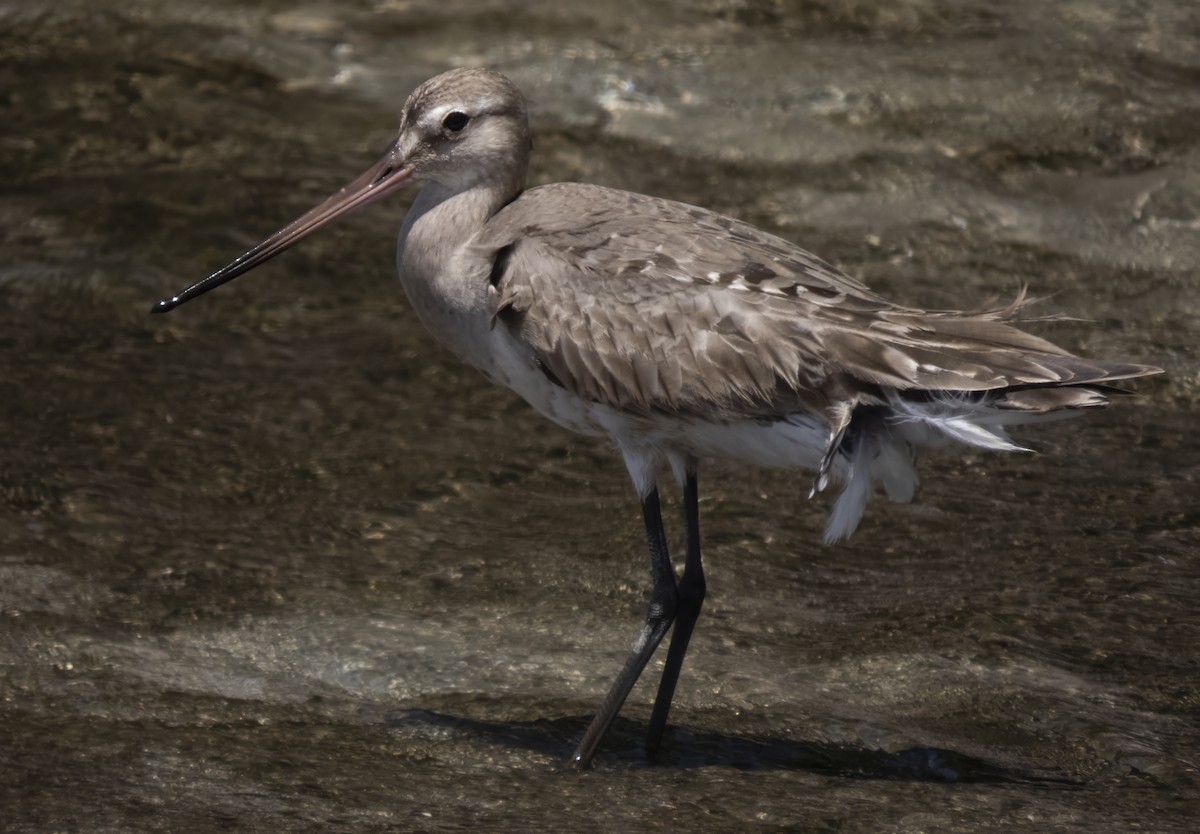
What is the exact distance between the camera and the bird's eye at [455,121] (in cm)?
552

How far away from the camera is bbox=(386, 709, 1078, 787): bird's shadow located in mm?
4992

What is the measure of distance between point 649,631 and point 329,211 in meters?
1.73

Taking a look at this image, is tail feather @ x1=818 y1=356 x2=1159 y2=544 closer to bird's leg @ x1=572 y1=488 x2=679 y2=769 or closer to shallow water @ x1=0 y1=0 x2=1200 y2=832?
bird's leg @ x1=572 y1=488 x2=679 y2=769

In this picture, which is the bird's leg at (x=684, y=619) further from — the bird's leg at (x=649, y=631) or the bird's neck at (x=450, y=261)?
the bird's neck at (x=450, y=261)

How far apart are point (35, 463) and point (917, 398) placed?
348cm

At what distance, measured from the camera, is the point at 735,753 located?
514 centimetres

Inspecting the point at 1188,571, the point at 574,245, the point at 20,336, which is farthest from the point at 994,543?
the point at 20,336

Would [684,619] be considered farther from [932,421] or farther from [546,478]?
[546,478]

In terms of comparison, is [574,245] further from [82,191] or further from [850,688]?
[82,191]

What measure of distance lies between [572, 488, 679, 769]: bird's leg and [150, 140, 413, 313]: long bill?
1.36m

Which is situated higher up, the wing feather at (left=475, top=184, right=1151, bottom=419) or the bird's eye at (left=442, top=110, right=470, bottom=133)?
the bird's eye at (left=442, top=110, right=470, bottom=133)

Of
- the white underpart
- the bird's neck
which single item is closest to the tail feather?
the white underpart

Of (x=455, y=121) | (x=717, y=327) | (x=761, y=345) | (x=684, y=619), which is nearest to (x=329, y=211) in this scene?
(x=455, y=121)

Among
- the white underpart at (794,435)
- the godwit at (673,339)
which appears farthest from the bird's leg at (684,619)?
the white underpart at (794,435)
